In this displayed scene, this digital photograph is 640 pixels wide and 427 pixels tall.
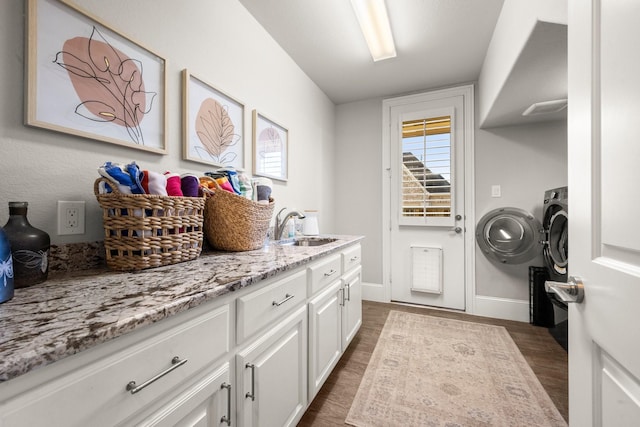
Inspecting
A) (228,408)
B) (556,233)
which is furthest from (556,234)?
(228,408)

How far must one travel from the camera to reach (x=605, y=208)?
532mm

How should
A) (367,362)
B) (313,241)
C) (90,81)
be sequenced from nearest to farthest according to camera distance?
(90,81) < (367,362) < (313,241)

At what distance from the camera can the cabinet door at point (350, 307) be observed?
73.8 inches

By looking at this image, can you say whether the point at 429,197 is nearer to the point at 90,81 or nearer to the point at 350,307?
the point at 350,307

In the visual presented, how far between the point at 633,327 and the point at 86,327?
0.92m

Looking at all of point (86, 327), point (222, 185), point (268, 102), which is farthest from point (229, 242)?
point (268, 102)

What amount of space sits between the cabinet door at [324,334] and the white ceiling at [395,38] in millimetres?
1875

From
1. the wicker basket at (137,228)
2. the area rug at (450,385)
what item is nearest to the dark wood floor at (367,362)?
the area rug at (450,385)

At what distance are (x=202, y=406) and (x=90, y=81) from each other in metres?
1.18

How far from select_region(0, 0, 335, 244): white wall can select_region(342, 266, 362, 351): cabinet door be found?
33.2 inches

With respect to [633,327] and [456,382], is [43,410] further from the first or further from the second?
[456,382]

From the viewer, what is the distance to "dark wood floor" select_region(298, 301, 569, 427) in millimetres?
1479

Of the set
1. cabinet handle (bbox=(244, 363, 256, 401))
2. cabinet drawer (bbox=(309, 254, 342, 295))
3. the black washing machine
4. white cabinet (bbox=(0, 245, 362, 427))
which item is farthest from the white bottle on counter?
the black washing machine

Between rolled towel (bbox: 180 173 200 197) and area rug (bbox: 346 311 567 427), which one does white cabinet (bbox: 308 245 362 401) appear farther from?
rolled towel (bbox: 180 173 200 197)
